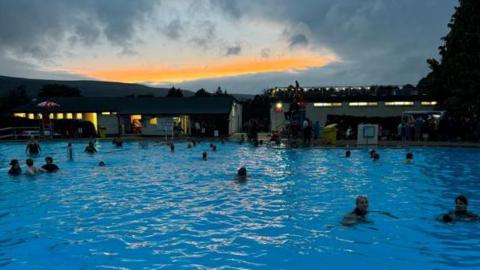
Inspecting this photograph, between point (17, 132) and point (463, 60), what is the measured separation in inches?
1521

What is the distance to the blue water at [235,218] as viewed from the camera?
324 inches

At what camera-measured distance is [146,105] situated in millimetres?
48031

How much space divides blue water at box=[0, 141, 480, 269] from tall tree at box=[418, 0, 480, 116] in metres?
11.0

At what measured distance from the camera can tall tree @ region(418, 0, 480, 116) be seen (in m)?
30.3

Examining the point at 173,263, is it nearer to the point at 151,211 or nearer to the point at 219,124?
the point at 151,211

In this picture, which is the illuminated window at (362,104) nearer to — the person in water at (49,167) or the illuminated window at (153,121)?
the illuminated window at (153,121)

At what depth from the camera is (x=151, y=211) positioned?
12016mm

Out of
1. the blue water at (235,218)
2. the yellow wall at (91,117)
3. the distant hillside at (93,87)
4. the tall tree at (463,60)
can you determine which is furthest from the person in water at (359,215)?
the distant hillside at (93,87)

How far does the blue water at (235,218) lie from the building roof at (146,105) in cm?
2463

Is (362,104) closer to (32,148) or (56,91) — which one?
(32,148)

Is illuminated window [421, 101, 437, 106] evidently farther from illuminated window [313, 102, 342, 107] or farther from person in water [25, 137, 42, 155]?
person in water [25, 137, 42, 155]

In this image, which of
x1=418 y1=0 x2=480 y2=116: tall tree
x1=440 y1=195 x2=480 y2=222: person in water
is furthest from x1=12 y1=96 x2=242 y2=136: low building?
x1=440 y1=195 x2=480 y2=222: person in water

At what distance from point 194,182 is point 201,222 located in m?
6.09

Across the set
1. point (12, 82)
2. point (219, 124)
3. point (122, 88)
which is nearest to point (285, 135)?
point (219, 124)
